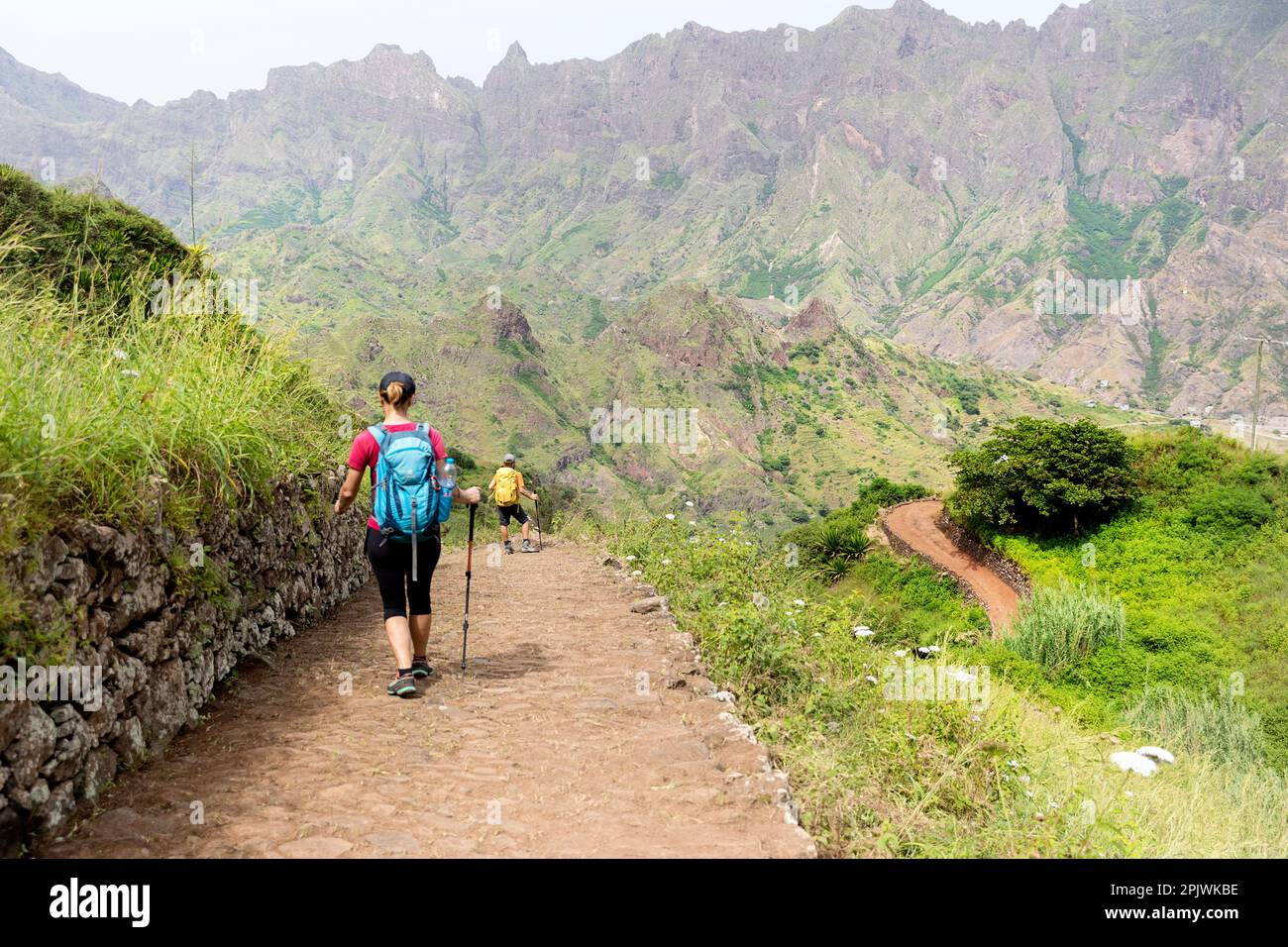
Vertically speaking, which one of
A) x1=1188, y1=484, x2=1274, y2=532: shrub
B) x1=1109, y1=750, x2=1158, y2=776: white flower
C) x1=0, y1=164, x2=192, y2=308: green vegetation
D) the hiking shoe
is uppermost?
x1=0, y1=164, x2=192, y2=308: green vegetation

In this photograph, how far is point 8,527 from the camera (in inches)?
126

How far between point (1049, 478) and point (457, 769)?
78.7ft

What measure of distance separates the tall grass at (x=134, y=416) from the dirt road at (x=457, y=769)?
1314 millimetres

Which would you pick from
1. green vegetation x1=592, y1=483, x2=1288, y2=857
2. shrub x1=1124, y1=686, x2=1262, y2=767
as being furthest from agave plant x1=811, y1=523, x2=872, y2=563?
green vegetation x1=592, y1=483, x2=1288, y2=857

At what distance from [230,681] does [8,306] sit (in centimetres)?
268

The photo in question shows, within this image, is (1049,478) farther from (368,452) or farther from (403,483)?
(368,452)

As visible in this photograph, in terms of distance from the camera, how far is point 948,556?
89.9 ft

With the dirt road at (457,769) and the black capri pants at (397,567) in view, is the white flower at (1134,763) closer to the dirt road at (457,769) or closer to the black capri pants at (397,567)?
the dirt road at (457,769)

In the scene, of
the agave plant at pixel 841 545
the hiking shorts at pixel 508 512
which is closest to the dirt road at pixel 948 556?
the agave plant at pixel 841 545

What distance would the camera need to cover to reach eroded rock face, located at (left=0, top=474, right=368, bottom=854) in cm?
313

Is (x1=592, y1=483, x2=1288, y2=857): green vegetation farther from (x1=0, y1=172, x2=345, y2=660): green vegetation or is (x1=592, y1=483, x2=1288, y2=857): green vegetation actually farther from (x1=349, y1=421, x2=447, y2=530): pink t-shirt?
(x1=0, y1=172, x2=345, y2=660): green vegetation

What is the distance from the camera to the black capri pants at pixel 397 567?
531 centimetres

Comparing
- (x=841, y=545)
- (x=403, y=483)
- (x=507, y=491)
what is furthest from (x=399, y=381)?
(x=841, y=545)

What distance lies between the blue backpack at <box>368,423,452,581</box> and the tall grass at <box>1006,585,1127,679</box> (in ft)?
50.8
